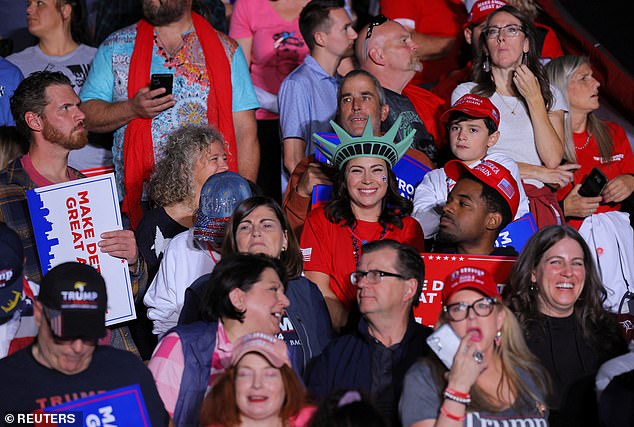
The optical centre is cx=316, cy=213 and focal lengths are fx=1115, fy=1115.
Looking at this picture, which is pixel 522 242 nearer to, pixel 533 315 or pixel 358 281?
pixel 533 315

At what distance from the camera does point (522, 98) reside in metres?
6.61

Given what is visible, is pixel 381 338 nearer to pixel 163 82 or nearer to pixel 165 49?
pixel 163 82

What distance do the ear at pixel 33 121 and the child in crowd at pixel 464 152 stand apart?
2012 mm

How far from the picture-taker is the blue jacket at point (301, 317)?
4.93 m

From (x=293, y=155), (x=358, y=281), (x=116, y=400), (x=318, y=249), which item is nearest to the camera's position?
(x=116, y=400)

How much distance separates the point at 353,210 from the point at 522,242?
93 centimetres

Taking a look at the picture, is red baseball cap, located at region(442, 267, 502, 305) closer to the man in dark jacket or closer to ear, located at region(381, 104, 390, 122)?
the man in dark jacket

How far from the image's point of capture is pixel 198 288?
509cm

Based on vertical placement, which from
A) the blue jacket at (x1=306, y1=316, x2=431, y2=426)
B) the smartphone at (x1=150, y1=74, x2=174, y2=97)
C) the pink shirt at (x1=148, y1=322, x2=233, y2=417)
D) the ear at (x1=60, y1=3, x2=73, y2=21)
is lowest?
the blue jacket at (x1=306, y1=316, x2=431, y2=426)

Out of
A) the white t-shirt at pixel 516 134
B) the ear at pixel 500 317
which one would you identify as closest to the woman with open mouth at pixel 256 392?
the ear at pixel 500 317

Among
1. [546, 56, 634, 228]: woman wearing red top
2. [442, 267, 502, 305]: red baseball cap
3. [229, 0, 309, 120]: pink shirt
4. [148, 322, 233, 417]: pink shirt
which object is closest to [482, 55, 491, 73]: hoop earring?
[546, 56, 634, 228]: woman wearing red top

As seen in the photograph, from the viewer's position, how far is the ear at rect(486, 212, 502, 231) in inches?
224

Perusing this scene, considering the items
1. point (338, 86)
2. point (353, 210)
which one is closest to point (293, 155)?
point (338, 86)

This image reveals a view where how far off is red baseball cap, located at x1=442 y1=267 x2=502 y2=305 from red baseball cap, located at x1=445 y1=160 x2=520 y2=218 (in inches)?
49.7
